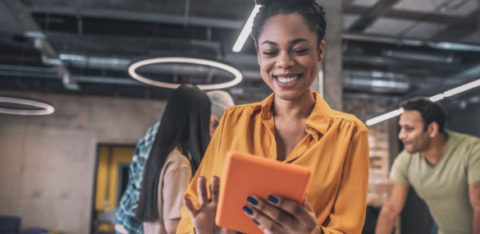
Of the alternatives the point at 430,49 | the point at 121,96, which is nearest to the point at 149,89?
the point at 121,96

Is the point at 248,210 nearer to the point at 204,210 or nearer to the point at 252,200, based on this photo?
the point at 252,200

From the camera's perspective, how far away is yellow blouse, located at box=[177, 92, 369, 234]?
1006 millimetres

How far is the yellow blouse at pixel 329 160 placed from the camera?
101 centimetres

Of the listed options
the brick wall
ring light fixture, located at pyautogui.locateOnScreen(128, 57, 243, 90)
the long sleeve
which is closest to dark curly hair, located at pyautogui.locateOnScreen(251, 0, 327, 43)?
the long sleeve

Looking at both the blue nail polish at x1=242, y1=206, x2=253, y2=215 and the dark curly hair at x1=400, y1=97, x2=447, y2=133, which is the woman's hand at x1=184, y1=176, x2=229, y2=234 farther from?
the dark curly hair at x1=400, y1=97, x2=447, y2=133

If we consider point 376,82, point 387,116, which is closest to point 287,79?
point 387,116

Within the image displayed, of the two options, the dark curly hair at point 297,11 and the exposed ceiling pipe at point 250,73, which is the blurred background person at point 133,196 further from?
the exposed ceiling pipe at point 250,73

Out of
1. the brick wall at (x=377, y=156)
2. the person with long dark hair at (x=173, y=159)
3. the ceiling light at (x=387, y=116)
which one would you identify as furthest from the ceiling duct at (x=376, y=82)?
the person with long dark hair at (x=173, y=159)

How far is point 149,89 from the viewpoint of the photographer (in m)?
10.1

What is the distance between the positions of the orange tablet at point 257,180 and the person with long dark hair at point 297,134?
42 mm

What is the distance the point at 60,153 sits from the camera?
34.4ft

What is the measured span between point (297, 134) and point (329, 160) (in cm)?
15

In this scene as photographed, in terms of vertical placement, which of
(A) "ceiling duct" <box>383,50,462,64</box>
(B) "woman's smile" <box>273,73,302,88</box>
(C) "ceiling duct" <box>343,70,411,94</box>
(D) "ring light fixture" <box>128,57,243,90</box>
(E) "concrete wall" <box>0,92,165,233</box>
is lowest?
(E) "concrete wall" <box>0,92,165,233</box>

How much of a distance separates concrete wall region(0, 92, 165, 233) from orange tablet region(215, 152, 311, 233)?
402 inches
